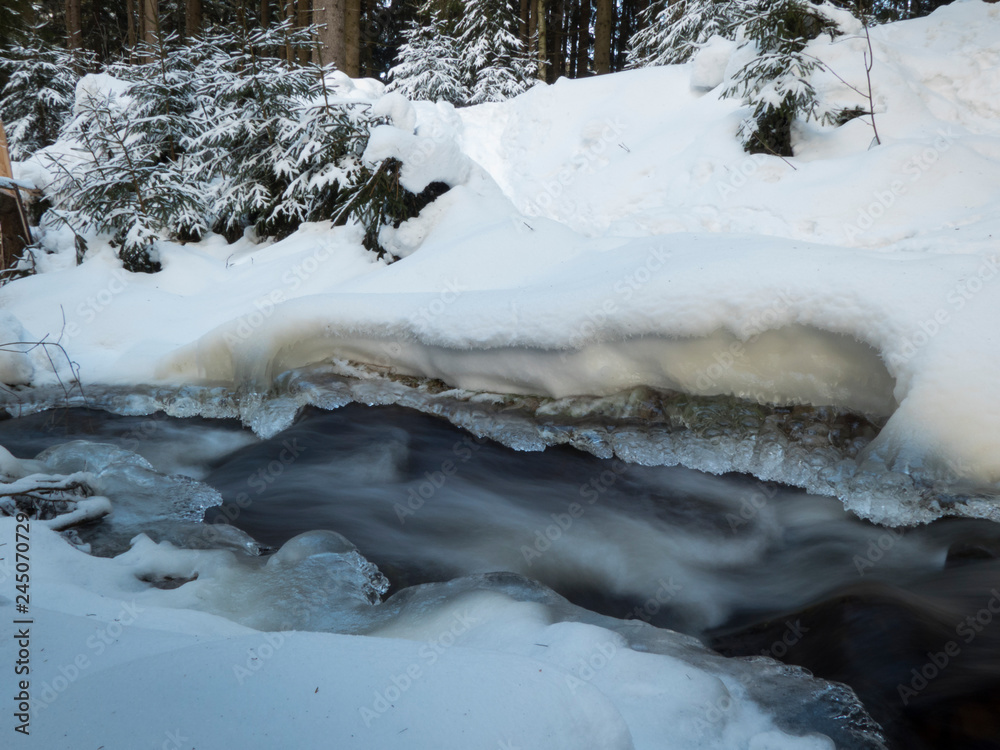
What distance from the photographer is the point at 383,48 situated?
1955 centimetres

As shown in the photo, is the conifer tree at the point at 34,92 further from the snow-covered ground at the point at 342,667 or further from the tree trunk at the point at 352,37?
the snow-covered ground at the point at 342,667

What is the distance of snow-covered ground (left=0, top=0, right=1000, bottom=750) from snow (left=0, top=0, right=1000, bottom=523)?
0.06ft

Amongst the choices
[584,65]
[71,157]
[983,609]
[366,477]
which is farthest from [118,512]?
[584,65]

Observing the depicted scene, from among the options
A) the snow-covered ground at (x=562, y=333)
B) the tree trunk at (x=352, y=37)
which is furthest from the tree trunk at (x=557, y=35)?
the snow-covered ground at (x=562, y=333)

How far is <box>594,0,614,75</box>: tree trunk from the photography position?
12.0 metres

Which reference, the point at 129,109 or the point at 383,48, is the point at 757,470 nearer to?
the point at 129,109

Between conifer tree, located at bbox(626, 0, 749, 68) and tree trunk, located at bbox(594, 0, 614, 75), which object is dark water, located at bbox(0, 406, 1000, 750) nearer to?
conifer tree, located at bbox(626, 0, 749, 68)

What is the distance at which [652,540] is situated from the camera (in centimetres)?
270

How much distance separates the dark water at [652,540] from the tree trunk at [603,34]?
1092 cm

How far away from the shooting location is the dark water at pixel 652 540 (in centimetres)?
171

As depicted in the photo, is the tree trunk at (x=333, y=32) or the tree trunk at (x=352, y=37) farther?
the tree trunk at (x=352, y=37)

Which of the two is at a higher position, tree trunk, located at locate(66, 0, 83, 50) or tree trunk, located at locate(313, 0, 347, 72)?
tree trunk, located at locate(66, 0, 83, 50)

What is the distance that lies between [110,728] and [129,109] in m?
8.32

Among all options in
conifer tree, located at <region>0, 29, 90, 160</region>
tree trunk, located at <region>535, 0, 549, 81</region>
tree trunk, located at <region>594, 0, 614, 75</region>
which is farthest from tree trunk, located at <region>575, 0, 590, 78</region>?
conifer tree, located at <region>0, 29, 90, 160</region>
